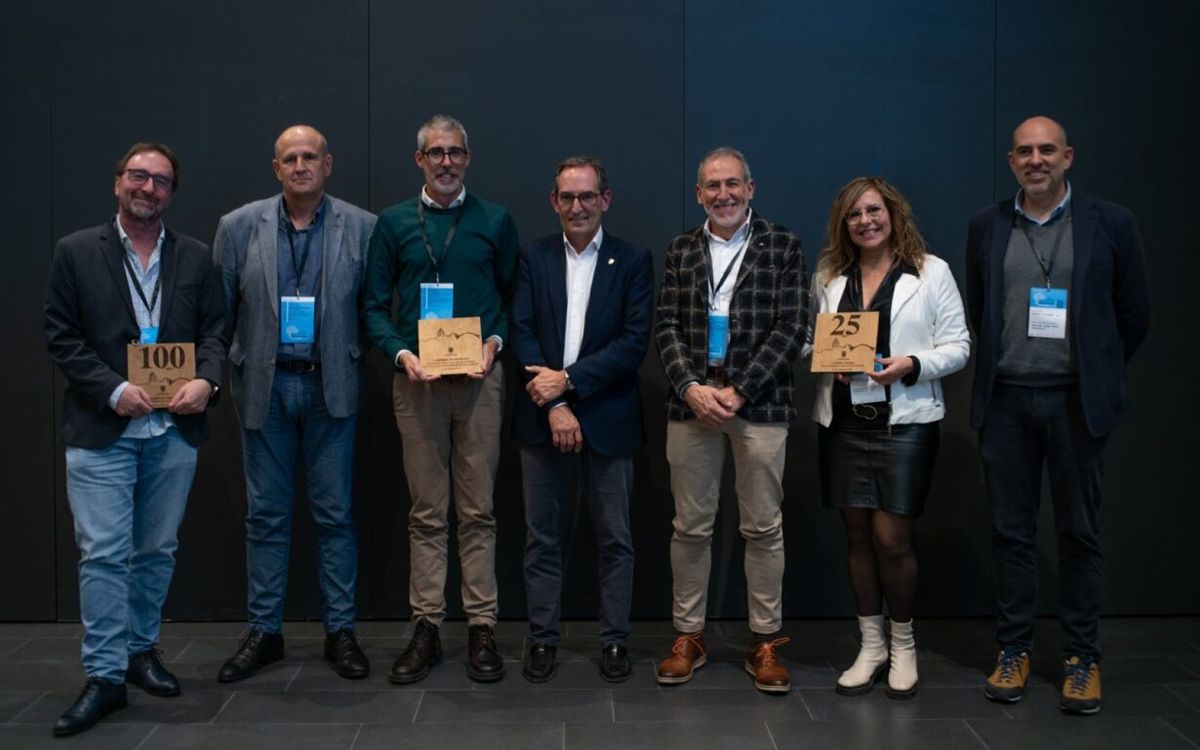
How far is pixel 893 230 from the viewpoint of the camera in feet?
11.6

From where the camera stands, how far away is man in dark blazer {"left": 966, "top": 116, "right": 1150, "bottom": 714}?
335 cm

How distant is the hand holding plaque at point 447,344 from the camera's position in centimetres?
346

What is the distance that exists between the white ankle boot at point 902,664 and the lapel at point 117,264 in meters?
2.62

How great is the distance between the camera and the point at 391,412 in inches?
171

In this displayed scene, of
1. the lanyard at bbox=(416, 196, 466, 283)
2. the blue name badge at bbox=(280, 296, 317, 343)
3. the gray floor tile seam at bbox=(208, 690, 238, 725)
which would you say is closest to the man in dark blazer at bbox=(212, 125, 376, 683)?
the blue name badge at bbox=(280, 296, 317, 343)

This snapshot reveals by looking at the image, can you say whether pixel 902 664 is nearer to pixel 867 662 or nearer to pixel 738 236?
pixel 867 662

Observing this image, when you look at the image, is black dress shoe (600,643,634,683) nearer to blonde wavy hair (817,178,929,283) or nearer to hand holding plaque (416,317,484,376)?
hand holding plaque (416,317,484,376)

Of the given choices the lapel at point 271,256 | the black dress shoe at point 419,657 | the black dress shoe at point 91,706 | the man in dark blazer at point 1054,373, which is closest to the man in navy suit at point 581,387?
the black dress shoe at point 419,657

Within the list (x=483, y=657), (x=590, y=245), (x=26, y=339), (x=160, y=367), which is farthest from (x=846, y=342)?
(x=26, y=339)

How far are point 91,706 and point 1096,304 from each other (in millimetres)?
3300

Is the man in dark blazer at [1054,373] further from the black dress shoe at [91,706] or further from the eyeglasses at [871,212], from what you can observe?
the black dress shoe at [91,706]

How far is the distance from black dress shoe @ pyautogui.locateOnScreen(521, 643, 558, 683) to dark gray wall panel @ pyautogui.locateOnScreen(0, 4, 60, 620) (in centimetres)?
209

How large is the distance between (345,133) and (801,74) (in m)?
1.83

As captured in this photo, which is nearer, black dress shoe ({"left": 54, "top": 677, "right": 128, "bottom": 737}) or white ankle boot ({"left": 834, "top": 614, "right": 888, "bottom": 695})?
black dress shoe ({"left": 54, "top": 677, "right": 128, "bottom": 737})
